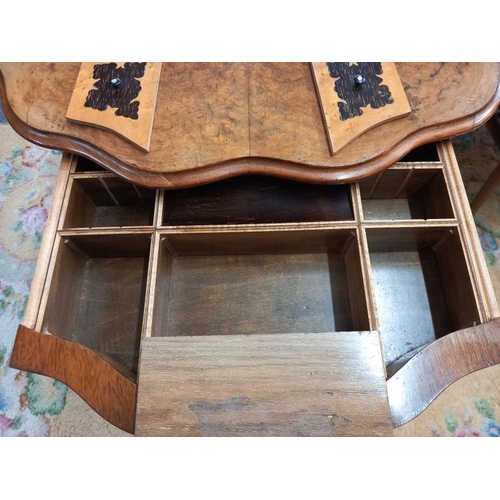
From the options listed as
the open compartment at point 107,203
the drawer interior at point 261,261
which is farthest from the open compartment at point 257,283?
the open compartment at point 107,203

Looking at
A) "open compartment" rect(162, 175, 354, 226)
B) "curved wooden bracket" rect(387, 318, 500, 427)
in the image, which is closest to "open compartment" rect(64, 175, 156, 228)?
"open compartment" rect(162, 175, 354, 226)

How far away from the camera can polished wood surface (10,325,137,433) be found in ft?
2.21

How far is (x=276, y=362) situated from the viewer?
68 cm

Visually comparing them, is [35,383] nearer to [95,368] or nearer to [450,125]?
[95,368]

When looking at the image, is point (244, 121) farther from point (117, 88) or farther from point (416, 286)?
point (416, 286)

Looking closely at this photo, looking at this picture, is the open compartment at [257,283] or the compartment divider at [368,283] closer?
the compartment divider at [368,283]

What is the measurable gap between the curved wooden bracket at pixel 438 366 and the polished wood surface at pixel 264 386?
4 centimetres

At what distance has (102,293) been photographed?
0.96m

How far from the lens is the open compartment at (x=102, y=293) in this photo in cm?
86

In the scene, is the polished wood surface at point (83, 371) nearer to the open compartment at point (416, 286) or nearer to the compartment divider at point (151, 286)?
the compartment divider at point (151, 286)

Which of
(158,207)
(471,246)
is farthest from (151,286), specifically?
(471,246)

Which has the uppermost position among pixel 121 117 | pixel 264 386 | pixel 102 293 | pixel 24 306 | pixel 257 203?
pixel 121 117

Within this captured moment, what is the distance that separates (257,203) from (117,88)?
41 centimetres

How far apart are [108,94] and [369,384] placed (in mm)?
805
